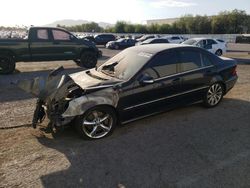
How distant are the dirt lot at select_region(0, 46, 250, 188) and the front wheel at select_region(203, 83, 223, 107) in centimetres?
37

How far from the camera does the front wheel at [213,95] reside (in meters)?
6.44

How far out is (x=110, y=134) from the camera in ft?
16.5

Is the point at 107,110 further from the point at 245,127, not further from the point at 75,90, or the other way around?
the point at 245,127

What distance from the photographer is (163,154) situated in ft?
14.3

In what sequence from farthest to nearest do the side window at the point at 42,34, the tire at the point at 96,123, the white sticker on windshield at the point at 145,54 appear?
the side window at the point at 42,34
the white sticker on windshield at the point at 145,54
the tire at the point at 96,123

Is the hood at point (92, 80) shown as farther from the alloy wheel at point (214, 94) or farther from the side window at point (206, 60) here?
the alloy wheel at point (214, 94)

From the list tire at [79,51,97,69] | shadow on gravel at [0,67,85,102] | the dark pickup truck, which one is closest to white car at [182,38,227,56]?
A: tire at [79,51,97,69]

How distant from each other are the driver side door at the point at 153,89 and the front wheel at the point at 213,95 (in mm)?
1066

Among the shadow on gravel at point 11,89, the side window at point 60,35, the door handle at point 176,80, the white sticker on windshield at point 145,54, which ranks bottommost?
the shadow on gravel at point 11,89

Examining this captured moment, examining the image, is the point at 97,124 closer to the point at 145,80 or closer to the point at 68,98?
the point at 68,98

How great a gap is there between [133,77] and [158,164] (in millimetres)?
1766

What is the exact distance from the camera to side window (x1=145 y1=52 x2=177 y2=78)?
5.38 metres

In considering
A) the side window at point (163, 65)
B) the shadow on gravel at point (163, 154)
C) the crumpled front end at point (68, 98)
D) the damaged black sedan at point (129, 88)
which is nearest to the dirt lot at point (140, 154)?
the shadow on gravel at point (163, 154)

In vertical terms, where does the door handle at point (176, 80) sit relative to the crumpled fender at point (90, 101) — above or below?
above
